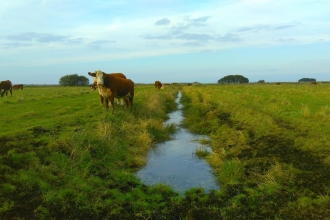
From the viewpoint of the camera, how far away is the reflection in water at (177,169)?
834 cm

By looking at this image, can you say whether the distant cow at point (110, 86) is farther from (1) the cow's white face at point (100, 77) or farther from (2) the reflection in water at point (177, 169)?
(2) the reflection in water at point (177, 169)

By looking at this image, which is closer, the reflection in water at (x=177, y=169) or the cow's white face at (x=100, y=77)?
the reflection in water at (x=177, y=169)

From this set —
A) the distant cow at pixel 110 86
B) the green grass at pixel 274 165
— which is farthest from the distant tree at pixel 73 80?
the green grass at pixel 274 165

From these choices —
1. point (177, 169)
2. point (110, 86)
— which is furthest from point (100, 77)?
point (177, 169)

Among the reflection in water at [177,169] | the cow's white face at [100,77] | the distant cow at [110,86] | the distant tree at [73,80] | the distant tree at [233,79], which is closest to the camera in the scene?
the reflection in water at [177,169]

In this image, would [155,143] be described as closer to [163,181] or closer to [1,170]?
[163,181]

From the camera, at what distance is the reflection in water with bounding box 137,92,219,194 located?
834cm

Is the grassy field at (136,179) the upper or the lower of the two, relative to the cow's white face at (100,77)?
lower

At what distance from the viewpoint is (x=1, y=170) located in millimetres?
7430

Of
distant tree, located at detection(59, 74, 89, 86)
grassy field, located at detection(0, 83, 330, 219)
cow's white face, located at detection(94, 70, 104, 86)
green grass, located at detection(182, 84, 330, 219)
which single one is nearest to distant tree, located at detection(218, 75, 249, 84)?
distant tree, located at detection(59, 74, 89, 86)

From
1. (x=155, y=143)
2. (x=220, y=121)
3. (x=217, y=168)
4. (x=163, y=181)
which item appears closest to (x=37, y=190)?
(x=163, y=181)

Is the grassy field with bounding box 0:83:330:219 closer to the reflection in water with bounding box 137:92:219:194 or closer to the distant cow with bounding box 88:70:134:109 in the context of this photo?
the reflection in water with bounding box 137:92:219:194

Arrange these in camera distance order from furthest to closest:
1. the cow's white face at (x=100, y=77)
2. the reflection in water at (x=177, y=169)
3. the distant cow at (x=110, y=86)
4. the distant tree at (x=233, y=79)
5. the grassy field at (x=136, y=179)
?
the distant tree at (x=233, y=79), the distant cow at (x=110, y=86), the cow's white face at (x=100, y=77), the reflection in water at (x=177, y=169), the grassy field at (x=136, y=179)

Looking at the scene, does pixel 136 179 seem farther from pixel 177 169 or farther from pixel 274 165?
pixel 274 165
